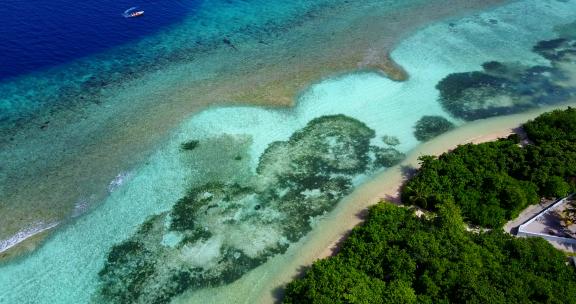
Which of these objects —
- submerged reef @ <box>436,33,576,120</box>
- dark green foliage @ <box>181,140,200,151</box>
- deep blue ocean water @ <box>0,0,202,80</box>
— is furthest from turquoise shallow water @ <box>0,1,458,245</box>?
submerged reef @ <box>436,33,576,120</box>

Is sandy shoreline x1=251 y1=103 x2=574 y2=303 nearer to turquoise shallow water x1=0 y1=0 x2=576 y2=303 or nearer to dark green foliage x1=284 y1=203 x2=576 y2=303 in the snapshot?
turquoise shallow water x1=0 y1=0 x2=576 y2=303

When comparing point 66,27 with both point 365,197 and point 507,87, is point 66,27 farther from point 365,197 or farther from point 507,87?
point 507,87

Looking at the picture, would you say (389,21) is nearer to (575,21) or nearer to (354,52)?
(354,52)

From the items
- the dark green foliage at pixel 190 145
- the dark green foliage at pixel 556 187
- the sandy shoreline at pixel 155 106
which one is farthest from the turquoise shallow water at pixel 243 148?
the dark green foliage at pixel 556 187

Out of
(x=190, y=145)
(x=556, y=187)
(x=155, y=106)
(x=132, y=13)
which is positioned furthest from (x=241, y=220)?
(x=132, y=13)

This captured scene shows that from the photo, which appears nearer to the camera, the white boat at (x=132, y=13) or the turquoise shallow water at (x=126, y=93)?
the turquoise shallow water at (x=126, y=93)

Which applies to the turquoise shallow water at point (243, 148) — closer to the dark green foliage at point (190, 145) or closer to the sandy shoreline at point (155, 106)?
the dark green foliage at point (190, 145)

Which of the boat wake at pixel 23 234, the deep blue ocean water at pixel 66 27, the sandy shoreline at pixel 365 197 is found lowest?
the boat wake at pixel 23 234

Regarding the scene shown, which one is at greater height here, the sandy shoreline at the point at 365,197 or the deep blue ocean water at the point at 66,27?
the deep blue ocean water at the point at 66,27
